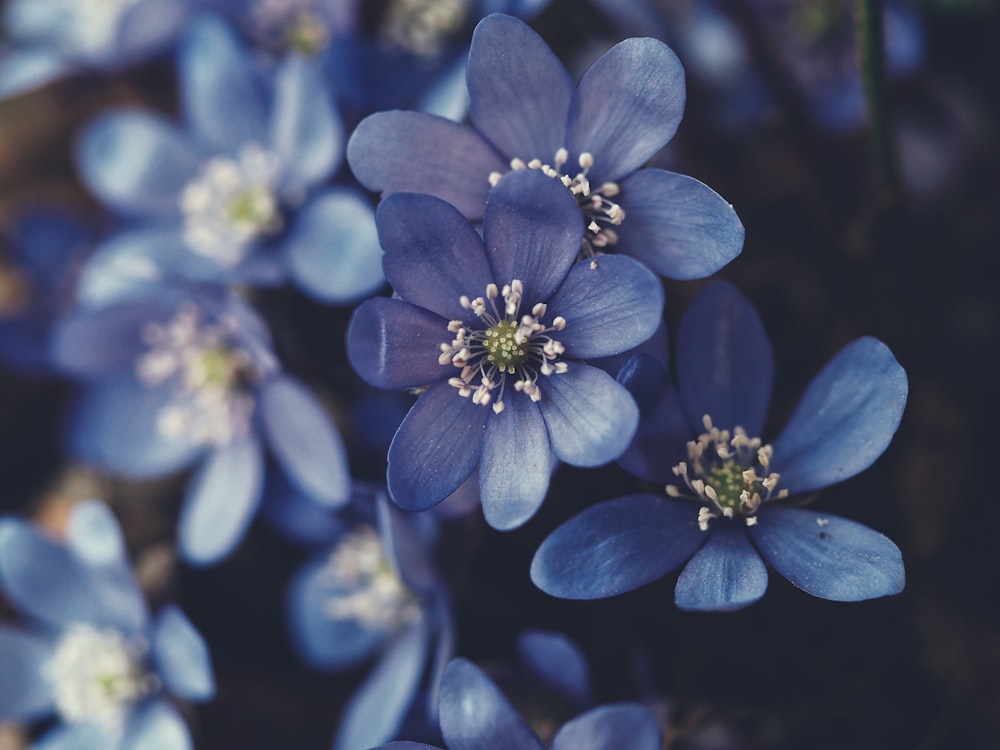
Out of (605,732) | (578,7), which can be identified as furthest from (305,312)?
(605,732)

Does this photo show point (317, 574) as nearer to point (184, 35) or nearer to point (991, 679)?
point (184, 35)

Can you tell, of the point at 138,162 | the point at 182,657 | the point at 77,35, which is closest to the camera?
the point at 182,657

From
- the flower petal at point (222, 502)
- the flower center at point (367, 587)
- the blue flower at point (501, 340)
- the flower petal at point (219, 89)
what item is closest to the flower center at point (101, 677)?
the flower petal at point (222, 502)

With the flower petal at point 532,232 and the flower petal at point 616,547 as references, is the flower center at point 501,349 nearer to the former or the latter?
the flower petal at point 532,232

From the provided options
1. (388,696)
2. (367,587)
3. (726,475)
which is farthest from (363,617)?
(726,475)

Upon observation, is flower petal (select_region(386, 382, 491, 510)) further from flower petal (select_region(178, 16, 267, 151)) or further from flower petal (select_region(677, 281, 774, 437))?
flower petal (select_region(178, 16, 267, 151))

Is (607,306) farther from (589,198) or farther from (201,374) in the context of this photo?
(201,374)

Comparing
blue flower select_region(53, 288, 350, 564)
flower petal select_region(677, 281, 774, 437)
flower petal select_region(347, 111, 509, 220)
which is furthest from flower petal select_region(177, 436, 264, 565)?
flower petal select_region(677, 281, 774, 437)
